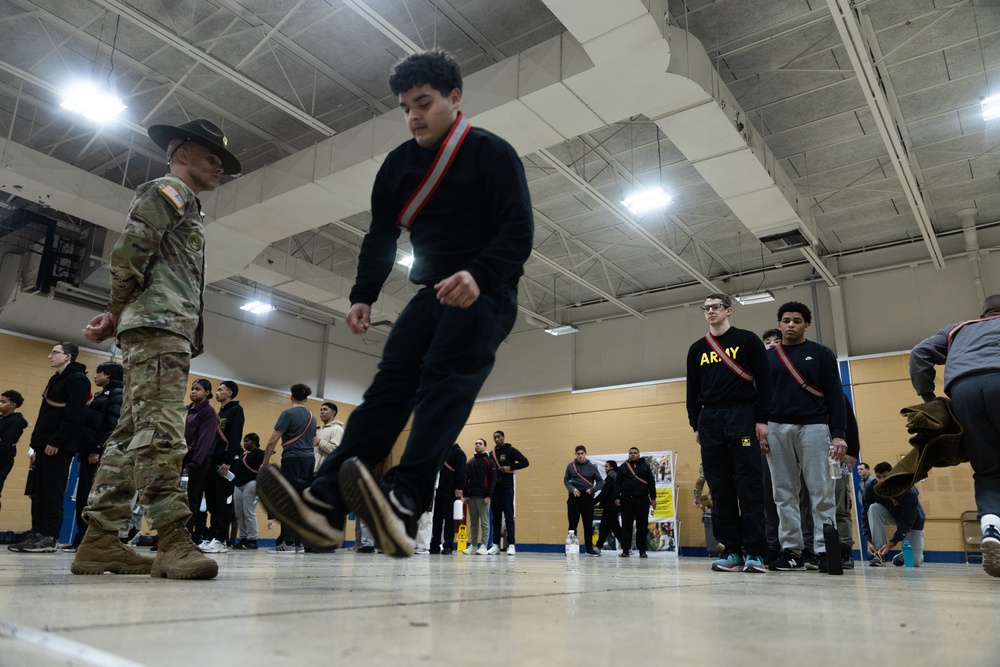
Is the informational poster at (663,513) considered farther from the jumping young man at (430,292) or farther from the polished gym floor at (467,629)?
the polished gym floor at (467,629)

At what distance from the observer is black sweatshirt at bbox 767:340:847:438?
4293mm

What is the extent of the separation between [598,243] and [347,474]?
494 inches

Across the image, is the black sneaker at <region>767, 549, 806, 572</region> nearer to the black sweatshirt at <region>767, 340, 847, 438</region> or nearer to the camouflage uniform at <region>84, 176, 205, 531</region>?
the black sweatshirt at <region>767, 340, 847, 438</region>

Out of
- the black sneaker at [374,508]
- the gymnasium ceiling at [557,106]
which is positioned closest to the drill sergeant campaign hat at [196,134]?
→ the black sneaker at [374,508]

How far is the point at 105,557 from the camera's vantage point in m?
2.29

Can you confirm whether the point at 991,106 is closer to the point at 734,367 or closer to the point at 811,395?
the point at 811,395

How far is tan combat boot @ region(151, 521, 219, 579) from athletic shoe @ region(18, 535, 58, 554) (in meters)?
3.90

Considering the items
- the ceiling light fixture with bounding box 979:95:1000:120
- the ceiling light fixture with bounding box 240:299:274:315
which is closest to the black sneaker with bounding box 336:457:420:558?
the ceiling light fixture with bounding box 979:95:1000:120

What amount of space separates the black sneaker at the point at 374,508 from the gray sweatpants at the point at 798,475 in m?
3.43

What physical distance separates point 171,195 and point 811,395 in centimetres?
381

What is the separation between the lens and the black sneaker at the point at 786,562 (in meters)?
4.17

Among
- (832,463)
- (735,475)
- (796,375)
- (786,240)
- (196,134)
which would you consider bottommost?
(735,475)

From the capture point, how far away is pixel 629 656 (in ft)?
2.45

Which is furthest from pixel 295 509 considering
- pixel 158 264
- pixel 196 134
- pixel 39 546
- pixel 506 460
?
pixel 506 460
